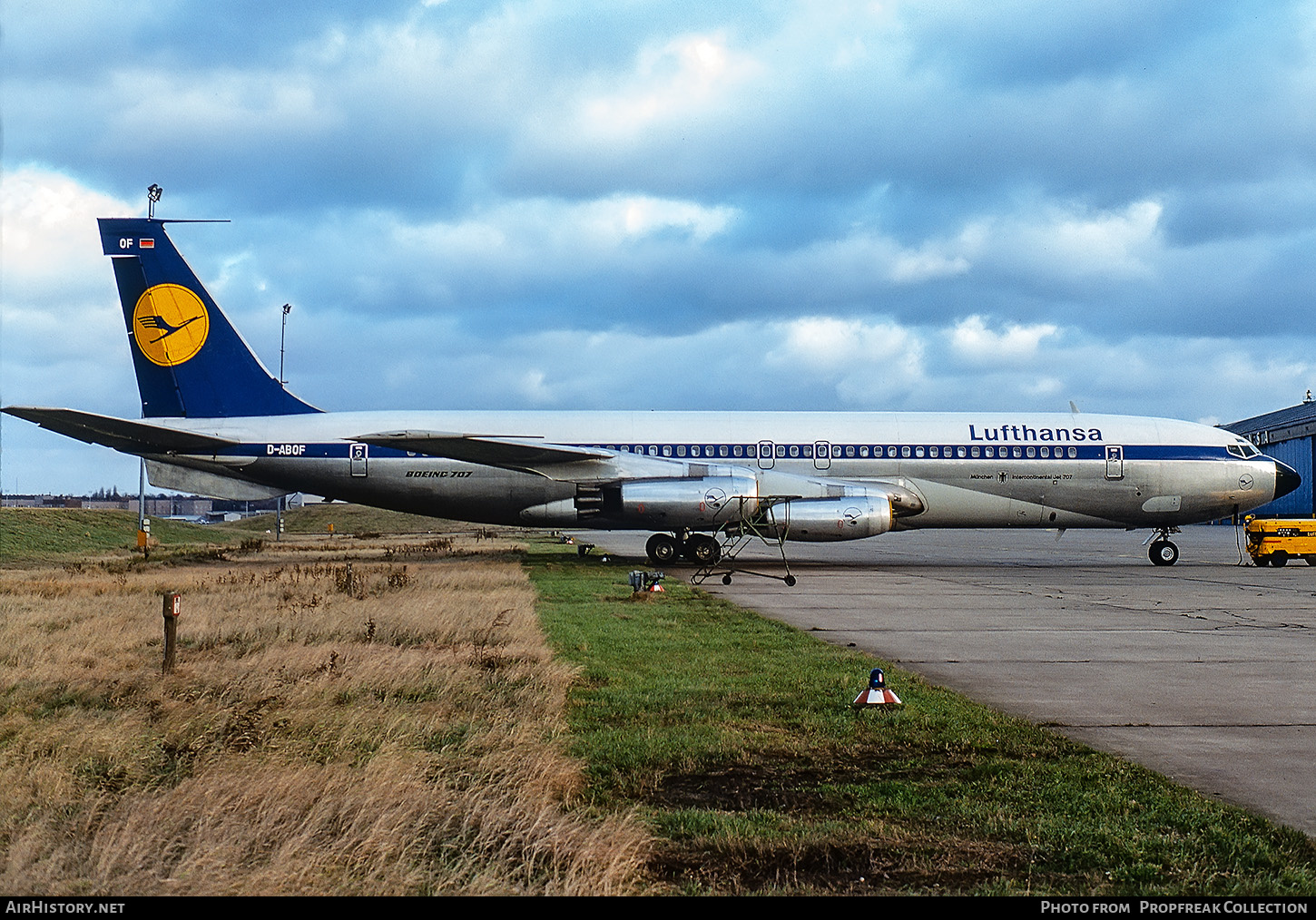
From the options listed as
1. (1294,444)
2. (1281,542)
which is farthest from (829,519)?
(1294,444)

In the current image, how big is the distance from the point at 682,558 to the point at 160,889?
76.5ft

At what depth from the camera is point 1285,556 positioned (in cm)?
3019

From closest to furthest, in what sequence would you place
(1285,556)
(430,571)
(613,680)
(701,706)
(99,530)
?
(701,706), (613,680), (430,571), (1285,556), (99,530)

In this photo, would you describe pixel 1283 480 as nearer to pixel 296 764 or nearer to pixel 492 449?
pixel 492 449

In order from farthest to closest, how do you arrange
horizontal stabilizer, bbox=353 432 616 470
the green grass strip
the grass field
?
the grass field < horizontal stabilizer, bbox=353 432 616 470 < the green grass strip

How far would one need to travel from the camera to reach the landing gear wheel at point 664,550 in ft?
88.8

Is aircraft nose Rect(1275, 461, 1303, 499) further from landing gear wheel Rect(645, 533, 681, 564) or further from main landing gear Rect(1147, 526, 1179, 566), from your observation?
landing gear wheel Rect(645, 533, 681, 564)

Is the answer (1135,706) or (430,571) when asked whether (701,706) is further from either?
(430,571)

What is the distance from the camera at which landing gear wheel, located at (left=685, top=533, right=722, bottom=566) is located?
27172 millimetres

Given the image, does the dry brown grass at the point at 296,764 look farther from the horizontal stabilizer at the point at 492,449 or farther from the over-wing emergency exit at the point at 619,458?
the over-wing emergency exit at the point at 619,458

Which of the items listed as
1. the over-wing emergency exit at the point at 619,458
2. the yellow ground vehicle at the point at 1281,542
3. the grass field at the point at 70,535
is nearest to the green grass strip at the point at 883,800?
the over-wing emergency exit at the point at 619,458

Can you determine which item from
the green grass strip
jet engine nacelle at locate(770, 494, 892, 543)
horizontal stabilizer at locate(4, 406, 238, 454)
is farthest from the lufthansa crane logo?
the green grass strip

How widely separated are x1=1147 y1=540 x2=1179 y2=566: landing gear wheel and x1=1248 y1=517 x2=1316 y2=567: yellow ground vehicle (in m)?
2.58
